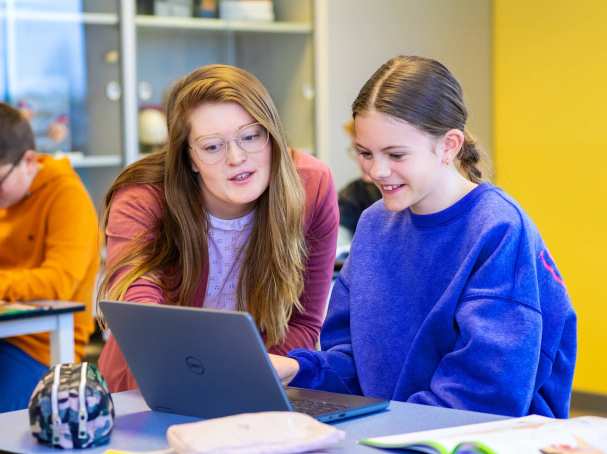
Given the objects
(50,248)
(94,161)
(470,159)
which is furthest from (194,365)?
(94,161)

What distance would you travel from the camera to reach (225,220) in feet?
6.37

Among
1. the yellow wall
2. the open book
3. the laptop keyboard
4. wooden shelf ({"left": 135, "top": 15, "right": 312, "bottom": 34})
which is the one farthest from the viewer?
wooden shelf ({"left": 135, "top": 15, "right": 312, "bottom": 34})

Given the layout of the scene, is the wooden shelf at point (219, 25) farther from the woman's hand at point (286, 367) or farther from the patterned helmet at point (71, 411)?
the patterned helmet at point (71, 411)

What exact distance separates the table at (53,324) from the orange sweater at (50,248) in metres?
0.09

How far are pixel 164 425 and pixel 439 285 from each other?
47cm

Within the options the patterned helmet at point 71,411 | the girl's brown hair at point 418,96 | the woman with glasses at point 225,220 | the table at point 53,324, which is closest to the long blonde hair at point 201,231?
the woman with glasses at point 225,220

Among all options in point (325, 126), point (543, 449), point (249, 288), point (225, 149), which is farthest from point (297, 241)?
point (325, 126)

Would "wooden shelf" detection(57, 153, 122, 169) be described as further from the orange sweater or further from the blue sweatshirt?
the blue sweatshirt

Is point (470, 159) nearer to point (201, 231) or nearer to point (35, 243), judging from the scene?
point (201, 231)

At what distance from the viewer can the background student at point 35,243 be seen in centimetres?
283

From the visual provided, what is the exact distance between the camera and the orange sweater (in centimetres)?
286

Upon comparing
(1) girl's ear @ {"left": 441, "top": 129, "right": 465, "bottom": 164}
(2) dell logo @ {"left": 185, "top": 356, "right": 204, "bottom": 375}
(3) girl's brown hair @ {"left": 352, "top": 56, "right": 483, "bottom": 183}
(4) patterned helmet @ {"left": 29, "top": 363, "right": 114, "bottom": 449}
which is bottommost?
(4) patterned helmet @ {"left": 29, "top": 363, "right": 114, "bottom": 449}

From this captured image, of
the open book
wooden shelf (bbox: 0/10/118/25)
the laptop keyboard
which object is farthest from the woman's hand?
wooden shelf (bbox: 0/10/118/25)

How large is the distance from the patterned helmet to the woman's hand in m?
0.31
